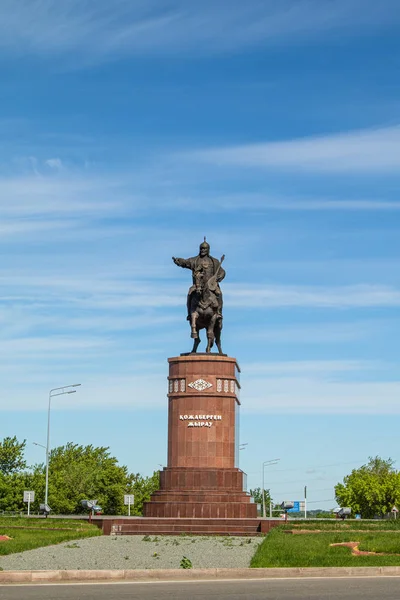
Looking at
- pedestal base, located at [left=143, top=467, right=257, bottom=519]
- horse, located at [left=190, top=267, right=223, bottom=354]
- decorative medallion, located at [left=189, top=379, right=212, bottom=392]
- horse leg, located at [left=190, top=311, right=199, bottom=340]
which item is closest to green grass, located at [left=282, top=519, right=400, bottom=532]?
pedestal base, located at [left=143, top=467, right=257, bottom=519]

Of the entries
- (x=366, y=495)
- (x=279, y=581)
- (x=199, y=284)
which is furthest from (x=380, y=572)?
(x=366, y=495)

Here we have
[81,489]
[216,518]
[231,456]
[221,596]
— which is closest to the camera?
[221,596]

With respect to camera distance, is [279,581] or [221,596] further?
[279,581]

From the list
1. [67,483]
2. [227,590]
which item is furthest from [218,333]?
[67,483]

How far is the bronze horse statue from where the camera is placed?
40.3 metres

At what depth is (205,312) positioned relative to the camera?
40.3 metres

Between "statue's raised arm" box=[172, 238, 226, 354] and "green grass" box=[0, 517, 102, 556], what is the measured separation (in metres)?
9.13

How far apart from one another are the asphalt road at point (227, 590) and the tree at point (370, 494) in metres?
77.7

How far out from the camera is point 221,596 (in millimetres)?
15367

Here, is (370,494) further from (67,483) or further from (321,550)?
(321,550)

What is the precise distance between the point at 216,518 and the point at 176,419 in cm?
512

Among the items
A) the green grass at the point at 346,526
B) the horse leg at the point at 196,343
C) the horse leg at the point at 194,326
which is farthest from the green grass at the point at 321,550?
the horse leg at the point at 194,326

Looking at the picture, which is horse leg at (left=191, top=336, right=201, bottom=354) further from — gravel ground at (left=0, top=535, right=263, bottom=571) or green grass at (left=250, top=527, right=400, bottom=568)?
green grass at (left=250, top=527, right=400, bottom=568)

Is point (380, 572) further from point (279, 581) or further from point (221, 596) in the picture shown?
point (221, 596)
